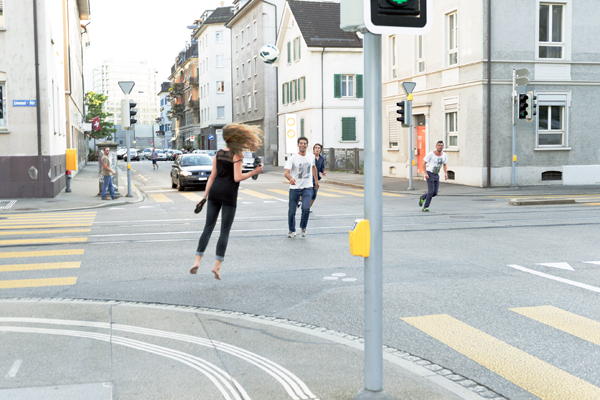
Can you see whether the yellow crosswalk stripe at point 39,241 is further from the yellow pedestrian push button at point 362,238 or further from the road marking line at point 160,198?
the road marking line at point 160,198

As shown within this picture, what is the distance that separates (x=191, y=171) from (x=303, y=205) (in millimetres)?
14817

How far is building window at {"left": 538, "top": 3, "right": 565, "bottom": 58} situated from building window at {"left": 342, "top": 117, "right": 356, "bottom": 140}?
1974 centimetres

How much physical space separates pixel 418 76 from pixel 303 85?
56.5 feet

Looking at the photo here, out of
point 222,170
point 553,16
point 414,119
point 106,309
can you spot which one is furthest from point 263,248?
point 414,119

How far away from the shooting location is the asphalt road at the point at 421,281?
5117 mm

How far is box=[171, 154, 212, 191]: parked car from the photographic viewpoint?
1032 inches

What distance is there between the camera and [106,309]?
645 cm

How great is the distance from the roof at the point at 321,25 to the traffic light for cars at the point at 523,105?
21.6 metres

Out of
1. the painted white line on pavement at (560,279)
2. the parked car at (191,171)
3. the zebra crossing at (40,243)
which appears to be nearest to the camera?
the painted white line on pavement at (560,279)

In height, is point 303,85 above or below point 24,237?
above

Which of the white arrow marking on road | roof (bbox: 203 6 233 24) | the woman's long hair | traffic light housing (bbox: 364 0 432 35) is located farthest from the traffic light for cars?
roof (bbox: 203 6 233 24)

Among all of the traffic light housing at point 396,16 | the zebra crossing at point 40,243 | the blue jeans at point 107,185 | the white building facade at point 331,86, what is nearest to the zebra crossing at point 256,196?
the blue jeans at point 107,185

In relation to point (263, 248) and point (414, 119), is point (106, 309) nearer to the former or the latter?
point (263, 248)

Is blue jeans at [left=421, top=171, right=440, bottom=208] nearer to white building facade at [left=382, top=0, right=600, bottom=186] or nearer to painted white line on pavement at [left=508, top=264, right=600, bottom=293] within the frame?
painted white line on pavement at [left=508, top=264, right=600, bottom=293]
